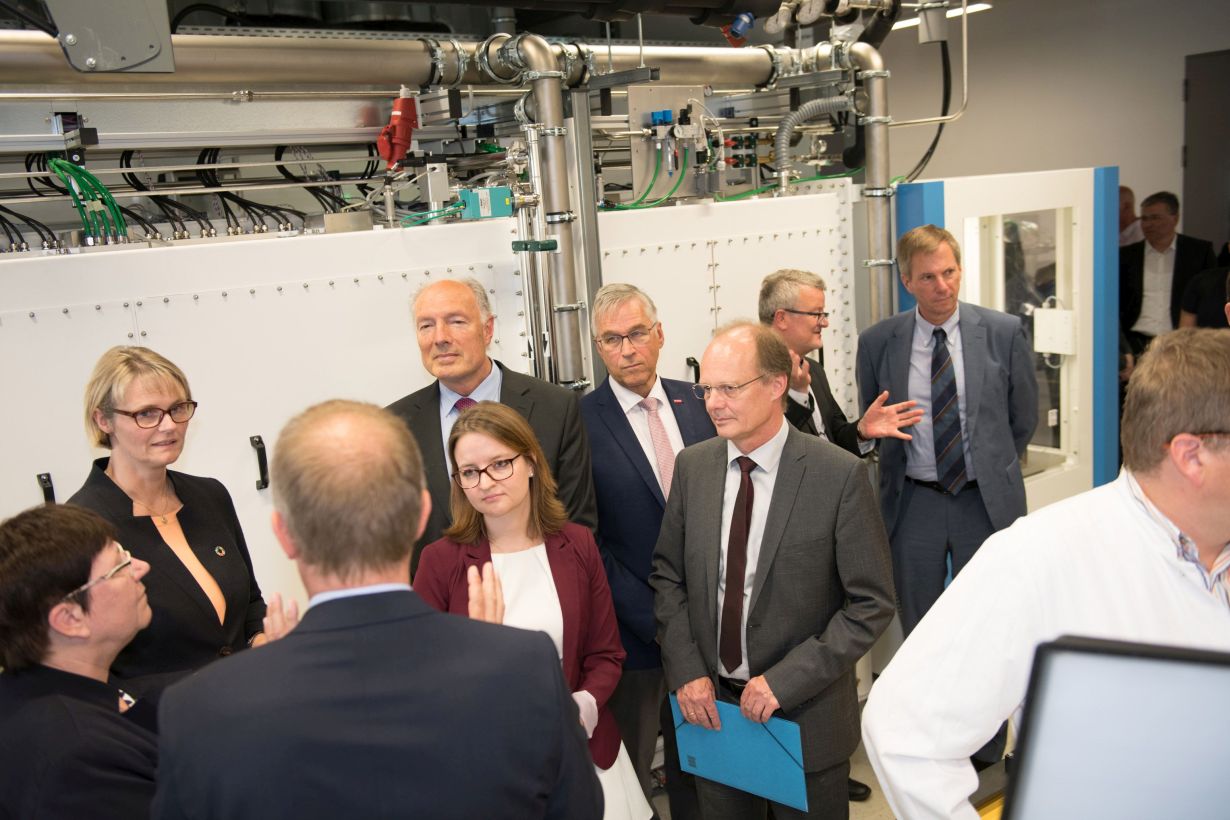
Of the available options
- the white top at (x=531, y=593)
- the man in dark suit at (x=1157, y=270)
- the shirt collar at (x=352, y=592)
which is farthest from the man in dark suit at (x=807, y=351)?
the man in dark suit at (x=1157, y=270)

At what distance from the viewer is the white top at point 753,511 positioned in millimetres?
2139

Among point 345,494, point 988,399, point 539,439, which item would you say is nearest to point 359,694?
point 345,494

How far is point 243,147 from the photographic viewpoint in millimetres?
3256

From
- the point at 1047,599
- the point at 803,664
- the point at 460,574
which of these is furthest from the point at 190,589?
the point at 1047,599

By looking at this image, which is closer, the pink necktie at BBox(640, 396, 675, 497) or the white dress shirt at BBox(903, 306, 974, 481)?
the pink necktie at BBox(640, 396, 675, 497)

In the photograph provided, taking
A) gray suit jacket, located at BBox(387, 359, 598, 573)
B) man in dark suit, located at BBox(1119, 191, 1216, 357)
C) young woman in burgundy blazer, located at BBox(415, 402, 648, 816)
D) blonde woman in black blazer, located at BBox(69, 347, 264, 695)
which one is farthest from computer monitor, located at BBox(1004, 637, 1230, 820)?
man in dark suit, located at BBox(1119, 191, 1216, 357)

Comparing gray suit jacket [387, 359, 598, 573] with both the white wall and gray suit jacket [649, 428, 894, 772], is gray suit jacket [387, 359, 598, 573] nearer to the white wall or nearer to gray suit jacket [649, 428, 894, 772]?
gray suit jacket [649, 428, 894, 772]

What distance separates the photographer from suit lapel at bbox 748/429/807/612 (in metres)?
2.08

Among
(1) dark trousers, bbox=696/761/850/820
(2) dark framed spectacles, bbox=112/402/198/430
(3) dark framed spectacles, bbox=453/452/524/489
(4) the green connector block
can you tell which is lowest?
(1) dark trousers, bbox=696/761/850/820

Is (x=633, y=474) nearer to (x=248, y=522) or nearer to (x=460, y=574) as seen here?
(x=460, y=574)

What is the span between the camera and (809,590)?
6.85ft

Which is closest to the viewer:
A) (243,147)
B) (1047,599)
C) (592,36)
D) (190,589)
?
(1047,599)

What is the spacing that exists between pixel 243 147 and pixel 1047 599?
286 centimetres

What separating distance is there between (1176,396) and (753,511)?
1.01 meters
